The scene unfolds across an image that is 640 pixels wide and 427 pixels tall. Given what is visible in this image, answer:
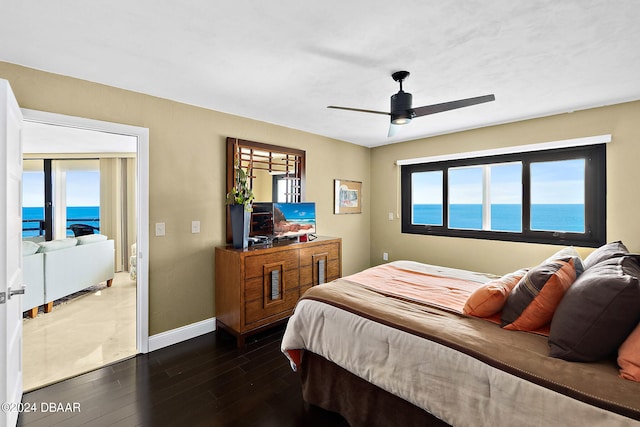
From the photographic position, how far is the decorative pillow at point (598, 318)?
116 cm

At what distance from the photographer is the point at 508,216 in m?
3.80

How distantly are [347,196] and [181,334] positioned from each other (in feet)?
9.97

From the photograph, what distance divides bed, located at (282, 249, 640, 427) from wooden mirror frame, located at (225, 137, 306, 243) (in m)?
1.83

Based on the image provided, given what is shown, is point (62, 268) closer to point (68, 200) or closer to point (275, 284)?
point (68, 200)

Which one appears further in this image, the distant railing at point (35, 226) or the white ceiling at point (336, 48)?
the distant railing at point (35, 226)

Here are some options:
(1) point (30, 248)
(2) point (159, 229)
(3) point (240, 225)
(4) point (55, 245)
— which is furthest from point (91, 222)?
(3) point (240, 225)

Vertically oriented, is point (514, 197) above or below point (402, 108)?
below

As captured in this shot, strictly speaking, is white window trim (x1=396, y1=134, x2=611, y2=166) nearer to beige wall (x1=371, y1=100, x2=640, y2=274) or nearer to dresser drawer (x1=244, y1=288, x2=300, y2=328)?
beige wall (x1=371, y1=100, x2=640, y2=274)

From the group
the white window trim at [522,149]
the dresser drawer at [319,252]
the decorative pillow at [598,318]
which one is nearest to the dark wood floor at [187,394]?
the dresser drawer at [319,252]

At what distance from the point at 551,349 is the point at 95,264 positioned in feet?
17.9

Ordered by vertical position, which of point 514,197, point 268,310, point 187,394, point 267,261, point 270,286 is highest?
point 514,197

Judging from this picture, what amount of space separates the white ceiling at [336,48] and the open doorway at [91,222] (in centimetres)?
68

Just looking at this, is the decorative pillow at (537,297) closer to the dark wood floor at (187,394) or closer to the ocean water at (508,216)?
the dark wood floor at (187,394)

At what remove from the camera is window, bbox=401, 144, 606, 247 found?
10.6 feet
